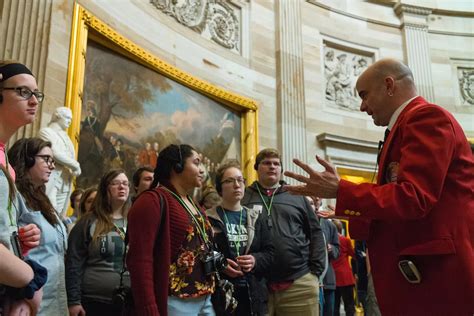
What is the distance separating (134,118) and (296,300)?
183 inches

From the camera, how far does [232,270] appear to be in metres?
3.27

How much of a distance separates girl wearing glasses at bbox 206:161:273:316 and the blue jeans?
0.56 meters

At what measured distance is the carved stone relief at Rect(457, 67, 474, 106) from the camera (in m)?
13.9

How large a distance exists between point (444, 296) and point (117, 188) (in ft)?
8.58

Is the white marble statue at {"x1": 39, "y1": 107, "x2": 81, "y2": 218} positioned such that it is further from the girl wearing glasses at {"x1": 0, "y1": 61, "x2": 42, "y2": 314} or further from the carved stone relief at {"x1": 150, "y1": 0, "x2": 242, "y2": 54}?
the carved stone relief at {"x1": 150, "y1": 0, "x2": 242, "y2": 54}

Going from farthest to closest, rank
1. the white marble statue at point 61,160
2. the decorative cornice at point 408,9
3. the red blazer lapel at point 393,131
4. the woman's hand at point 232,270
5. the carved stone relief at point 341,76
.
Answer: the decorative cornice at point 408,9, the carved stone relief at point 341,76, the white marble statue at point 61,160, the woman's hand at point 232,270, the red blazer lapel at point 393,131

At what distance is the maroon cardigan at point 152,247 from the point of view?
2.42 metres

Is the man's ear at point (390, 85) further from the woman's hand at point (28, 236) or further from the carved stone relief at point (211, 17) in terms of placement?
the carved stone relief at point (211, 17)

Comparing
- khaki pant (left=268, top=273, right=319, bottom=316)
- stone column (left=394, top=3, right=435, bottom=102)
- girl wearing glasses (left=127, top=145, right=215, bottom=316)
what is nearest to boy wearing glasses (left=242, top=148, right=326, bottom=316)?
khaki pant (left=268, top=273, right=319, bottom=316)

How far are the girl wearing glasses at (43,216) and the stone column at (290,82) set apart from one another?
8010 millimetres

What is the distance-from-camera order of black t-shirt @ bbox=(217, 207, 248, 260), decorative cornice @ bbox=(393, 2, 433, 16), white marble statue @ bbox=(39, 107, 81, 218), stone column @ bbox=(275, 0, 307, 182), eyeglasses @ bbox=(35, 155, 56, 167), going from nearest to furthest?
eyeglasses @ bbox=(35, 155, 56, 167), black t-shirt @ bbox=(217, 207, 248, 260), white marble statue @ bbox=(39, 107, 81, 218), stone column @ bbox=(275, 0, 307, 182), decorative cornice @ bbox=(393, 2, 433, 16)

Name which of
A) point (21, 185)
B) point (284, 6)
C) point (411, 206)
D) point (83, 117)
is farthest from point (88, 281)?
point (284, 6)

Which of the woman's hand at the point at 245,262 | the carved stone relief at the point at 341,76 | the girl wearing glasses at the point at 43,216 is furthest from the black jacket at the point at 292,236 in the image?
the carved stone relief at the point at 341,76

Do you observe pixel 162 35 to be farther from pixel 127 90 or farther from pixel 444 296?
pixel 444 296
